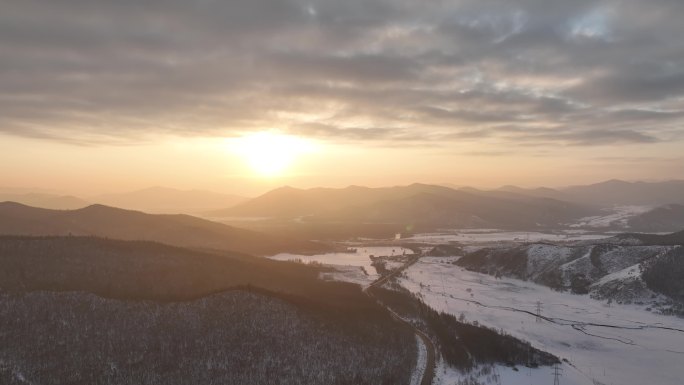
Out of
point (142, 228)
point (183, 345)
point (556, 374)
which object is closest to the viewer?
point (556, 374)

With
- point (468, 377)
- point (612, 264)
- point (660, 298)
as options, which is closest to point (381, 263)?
point (612, 264)

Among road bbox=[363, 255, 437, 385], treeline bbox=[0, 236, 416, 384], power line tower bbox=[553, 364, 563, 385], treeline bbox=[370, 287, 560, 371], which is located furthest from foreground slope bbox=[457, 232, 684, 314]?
treeline bbox=[0, 236, 416, 384]

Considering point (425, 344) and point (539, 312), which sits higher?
point (539, 312)

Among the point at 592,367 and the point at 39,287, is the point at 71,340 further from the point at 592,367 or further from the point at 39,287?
the point at 592,367

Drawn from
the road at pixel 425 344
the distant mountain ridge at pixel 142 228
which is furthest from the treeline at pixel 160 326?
the distant mountain ridge at pixel 142 228

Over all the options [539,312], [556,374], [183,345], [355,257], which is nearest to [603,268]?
[539,312]

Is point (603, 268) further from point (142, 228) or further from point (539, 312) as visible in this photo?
point (142, 228)
